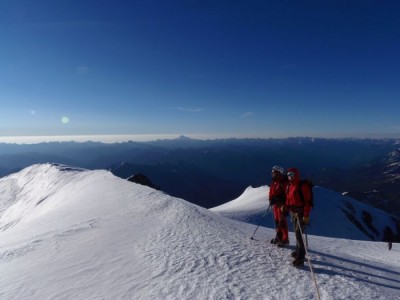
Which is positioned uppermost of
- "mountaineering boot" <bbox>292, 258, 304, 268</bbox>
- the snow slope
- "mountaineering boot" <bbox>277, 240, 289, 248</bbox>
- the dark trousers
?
the dark trousers

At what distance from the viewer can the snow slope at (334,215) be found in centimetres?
5275

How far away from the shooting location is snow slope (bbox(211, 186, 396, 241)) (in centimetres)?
5275

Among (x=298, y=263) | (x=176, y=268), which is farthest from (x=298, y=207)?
(x=176, y=268)

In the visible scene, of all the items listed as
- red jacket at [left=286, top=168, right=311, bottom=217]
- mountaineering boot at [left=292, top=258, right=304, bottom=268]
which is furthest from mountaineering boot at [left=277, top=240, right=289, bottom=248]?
mountaineering boot at [left=292, top=258, right=304, bottom=268]

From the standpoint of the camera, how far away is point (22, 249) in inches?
548

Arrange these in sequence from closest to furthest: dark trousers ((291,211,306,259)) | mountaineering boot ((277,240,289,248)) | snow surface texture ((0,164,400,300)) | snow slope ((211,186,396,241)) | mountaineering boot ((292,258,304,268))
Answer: snow surface texture ((0,164,400,300)), mountaineering boot ((292,258,304,268)), dark trousers ((291,211,306,259)), mountaineering boot ((277,240,289,248)), snow slope ((211,186,396,241))

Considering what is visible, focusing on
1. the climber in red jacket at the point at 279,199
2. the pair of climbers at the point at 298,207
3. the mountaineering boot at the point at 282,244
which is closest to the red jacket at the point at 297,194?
the pair of climbers at the point at 298,207

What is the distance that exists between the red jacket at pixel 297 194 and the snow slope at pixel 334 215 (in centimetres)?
3359

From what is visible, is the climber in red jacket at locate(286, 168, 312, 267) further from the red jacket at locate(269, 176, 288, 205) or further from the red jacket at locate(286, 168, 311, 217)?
the red jacket at locate(269, 176, 288, 205)

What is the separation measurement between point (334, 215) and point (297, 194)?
202 ft

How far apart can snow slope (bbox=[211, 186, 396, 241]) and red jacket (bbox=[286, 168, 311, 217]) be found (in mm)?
33585

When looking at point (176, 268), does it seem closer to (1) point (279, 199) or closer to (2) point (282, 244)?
(2) point (282, 244)

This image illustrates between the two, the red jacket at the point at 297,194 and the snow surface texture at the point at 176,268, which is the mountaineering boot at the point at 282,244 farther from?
the red jacket at the point at 297,194

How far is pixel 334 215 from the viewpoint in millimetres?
63969
